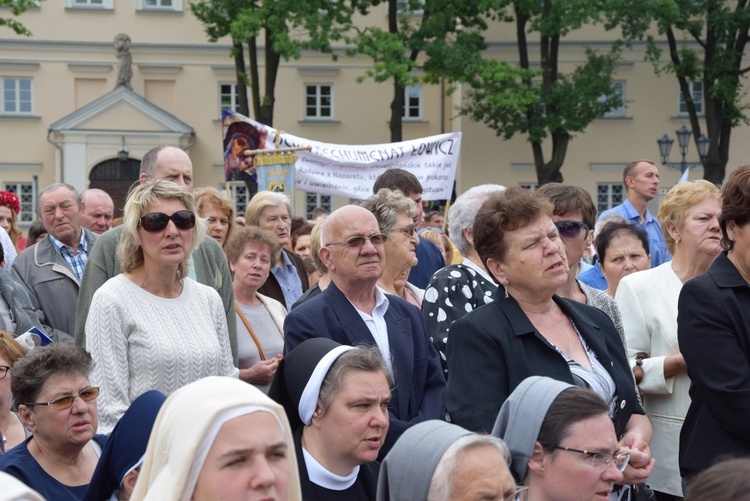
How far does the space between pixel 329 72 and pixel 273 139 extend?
84.1ft

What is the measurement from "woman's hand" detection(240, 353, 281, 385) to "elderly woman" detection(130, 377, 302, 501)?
3.73 metres

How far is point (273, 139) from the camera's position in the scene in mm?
13289

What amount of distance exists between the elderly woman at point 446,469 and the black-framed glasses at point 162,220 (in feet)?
8.12

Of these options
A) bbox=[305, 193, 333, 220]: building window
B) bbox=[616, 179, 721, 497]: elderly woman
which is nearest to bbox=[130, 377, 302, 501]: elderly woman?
bbox=[616, 179, 721, 497]: elderly woman

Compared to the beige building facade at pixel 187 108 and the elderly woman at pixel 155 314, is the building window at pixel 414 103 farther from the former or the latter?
the elderly woman at pixel 155 314

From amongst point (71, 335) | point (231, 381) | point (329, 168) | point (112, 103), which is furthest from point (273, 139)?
point (112, 103)

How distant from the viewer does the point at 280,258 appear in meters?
8.23

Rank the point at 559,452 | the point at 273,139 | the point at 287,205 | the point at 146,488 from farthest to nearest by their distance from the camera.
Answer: the point at 273,139, the point at 287,205, the point at 559,452, the point at 146,488

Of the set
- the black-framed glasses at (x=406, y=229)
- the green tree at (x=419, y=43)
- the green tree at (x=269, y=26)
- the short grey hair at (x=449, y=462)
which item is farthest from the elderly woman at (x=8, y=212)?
the green tree at (x=419, y=43)

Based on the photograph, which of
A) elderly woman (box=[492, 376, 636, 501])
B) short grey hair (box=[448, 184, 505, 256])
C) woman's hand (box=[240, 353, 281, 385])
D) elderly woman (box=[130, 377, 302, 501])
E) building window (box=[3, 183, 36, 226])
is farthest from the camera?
building window (box=[3, 183, 36, 226])

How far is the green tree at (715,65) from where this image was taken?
109 ft

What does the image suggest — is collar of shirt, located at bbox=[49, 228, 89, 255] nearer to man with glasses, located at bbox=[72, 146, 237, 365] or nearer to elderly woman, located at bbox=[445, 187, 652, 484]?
man with glasses, located at bbox=[72, 146, 237, 365]

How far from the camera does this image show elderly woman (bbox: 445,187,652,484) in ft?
14.3

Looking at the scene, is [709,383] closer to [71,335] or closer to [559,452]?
[559,452]
